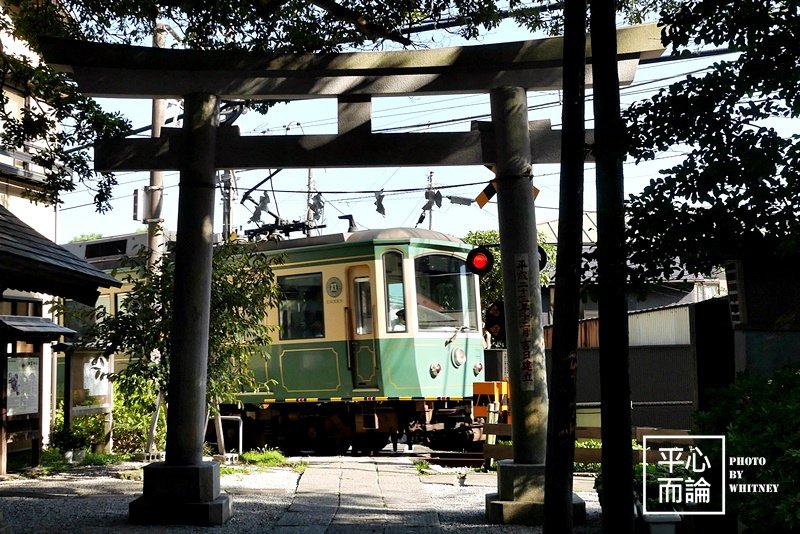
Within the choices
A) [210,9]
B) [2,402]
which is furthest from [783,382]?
[2,402]

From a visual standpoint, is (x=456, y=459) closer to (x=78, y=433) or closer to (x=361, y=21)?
(x=78, y=433)

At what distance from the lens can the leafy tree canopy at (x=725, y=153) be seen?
16.8ft

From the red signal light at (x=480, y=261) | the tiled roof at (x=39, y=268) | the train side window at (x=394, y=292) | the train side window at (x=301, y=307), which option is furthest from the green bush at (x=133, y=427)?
the tiled roof at (x=39, y=268)

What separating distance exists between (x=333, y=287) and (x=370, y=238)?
98cm

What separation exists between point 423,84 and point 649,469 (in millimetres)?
3963

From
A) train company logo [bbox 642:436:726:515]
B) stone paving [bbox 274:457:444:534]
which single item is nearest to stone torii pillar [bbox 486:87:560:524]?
stone paving [bbox 274:457:444:534]

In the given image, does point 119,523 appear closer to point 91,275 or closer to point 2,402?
point 91,275

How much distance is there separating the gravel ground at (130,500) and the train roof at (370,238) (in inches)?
157

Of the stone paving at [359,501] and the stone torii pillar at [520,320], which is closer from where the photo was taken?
the stone torii pillar at [520,320]

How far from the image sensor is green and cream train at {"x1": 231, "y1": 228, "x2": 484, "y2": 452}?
15.3 meters

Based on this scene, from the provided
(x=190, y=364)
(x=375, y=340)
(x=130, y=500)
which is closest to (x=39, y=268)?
(x=190, y=364)

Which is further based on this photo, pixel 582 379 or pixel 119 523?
pixel 582 379

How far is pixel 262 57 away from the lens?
9070 millimetres

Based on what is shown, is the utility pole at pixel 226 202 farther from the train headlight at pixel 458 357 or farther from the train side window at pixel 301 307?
the train headlight at pixel 458 357
